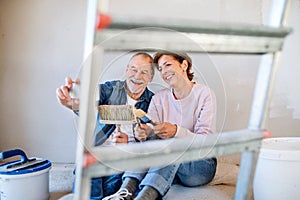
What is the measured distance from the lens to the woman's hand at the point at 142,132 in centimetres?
189

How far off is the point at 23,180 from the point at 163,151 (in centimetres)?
122

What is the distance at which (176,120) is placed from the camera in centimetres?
196

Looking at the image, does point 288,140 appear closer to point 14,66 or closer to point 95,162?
point 95,162

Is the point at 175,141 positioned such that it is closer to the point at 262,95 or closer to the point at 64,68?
the point at 262,95

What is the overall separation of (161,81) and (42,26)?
2.86ft

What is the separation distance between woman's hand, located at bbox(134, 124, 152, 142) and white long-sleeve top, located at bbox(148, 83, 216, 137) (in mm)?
68

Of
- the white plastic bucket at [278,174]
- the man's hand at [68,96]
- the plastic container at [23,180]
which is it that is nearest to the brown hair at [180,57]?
the man's hand at [68,96]

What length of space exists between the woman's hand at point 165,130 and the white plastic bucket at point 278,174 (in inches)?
16.7

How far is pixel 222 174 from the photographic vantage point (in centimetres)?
216

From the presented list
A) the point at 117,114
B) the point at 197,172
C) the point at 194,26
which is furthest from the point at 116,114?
the point at 194,26

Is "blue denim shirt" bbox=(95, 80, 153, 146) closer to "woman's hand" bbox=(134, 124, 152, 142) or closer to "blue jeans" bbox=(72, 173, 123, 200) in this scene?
"woman's hand" bbox=(134, 124, 152, 142)

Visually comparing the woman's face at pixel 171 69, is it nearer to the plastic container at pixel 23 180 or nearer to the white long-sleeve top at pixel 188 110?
the white long-sleeve top at pixel 188 110

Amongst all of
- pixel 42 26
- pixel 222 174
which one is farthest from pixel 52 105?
pixel 222 174

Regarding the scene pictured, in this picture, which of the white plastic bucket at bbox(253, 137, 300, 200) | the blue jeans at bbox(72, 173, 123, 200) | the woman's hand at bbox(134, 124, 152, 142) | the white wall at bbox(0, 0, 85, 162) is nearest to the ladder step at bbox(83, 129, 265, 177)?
the white plastic bucket at bbox(253, 137, 300, 200)
